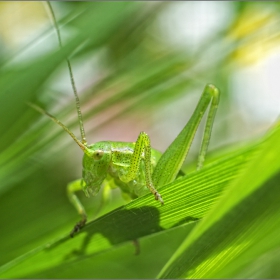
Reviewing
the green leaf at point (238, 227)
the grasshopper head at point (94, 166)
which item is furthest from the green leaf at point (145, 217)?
the grasshopper head at point (94, 166)

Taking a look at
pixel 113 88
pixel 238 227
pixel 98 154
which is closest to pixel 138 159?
pixel 98 154

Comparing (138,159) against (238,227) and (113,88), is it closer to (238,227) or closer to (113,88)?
(113,88)

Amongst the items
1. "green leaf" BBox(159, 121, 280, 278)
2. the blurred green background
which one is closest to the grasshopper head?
the blurred green background

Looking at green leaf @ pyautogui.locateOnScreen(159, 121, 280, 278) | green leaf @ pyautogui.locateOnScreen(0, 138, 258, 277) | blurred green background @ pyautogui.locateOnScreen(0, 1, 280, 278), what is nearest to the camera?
green leaf @ pyautogui.locateOnScreen(159, 121, 280, 278)

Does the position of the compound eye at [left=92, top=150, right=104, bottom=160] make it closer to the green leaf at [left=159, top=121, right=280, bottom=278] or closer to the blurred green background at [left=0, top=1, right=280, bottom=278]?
Answer: the blurred green background at [left=0, top=1, right=280, bottom=278]

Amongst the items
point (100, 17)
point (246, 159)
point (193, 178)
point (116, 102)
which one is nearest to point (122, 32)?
point (116, 102)

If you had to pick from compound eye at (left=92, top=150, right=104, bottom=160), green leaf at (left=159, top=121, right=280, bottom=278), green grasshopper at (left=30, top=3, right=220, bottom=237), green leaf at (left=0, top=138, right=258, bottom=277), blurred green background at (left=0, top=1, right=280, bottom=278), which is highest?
blurred green background at (left=0, top=1, right=280, bottom=278)
